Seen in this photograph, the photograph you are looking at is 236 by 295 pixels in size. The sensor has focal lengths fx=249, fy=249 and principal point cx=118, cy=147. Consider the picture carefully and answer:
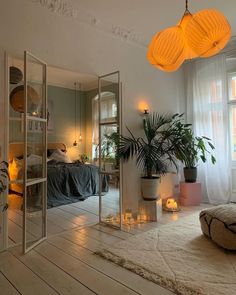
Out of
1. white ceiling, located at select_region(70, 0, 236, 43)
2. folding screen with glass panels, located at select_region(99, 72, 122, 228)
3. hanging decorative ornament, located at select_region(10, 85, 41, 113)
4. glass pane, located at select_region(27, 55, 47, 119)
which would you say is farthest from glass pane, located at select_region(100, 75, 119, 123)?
hanging decorative ornament, located at select_region(10, 85, 41, 113)

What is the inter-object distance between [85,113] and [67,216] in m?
3.18

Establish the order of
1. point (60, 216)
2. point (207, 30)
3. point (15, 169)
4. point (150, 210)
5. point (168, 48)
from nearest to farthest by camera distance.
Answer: point (207, 30)
point (168, 48)
point (15, 169)
point (150, 210)
point (60, 216)

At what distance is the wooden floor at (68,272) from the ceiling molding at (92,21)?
2945 mm

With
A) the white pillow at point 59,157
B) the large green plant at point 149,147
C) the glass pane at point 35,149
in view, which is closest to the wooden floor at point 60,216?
the glass pane at point 35,149

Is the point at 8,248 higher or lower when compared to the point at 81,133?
lower

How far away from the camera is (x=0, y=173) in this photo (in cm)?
274

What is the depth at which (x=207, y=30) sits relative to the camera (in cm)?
188

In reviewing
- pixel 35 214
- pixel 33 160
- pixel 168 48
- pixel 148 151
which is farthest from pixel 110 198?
pixel 168 48

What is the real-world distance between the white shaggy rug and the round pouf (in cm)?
10

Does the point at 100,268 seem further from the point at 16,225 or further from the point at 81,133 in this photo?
the point at 81,133

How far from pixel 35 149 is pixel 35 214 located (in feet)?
2.65

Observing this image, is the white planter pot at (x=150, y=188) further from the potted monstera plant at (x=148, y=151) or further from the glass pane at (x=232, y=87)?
the glass pane at (x=232, y=87)

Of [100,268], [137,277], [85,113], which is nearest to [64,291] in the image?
[100,268]

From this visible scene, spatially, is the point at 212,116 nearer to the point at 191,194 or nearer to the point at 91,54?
the point at 191,194
